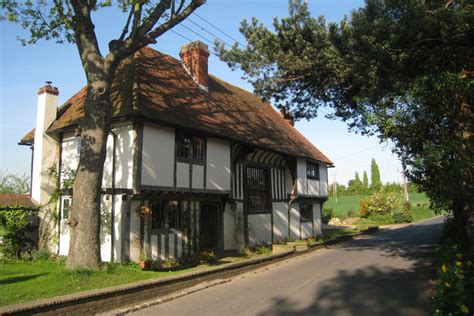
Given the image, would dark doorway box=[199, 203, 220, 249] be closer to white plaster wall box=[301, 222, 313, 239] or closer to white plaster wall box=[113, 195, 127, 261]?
white plaster wall box=[113, 195, 127, 261]

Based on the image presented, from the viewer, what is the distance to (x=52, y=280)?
362 inches

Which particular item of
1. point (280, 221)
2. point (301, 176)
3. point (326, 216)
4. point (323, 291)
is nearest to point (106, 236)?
point (323, 291)

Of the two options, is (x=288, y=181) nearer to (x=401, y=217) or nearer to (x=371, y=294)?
(x=371, y=294)

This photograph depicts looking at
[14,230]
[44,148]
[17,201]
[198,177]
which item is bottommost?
[14,230]

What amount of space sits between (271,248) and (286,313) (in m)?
10.2

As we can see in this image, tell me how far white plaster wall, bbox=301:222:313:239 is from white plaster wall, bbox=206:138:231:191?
836 centimetres

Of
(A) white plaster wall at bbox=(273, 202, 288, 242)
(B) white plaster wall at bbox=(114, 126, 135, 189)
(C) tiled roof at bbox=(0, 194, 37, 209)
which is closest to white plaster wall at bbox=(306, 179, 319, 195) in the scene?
(A) white plaster wall at bbox=(273, 202, 288, 242)

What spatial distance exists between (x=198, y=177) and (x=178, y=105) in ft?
9.23

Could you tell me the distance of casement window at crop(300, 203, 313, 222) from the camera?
75.4 ft

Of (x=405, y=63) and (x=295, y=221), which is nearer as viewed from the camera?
(x=405, y=63)

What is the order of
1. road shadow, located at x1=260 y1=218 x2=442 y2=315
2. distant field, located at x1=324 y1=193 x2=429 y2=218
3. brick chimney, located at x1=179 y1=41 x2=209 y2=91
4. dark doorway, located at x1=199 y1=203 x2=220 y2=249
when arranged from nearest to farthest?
road shadow, located at x1=260 y1=218 x2=442 y2=315 → dark doorway, located at x1=199 y1=203 x2=220 y2=249 → brick chimney, located at x1=179 y1=41 x2=209 y2=91 → distant field, located at x1=324 y1=193 x2=429 y2=218

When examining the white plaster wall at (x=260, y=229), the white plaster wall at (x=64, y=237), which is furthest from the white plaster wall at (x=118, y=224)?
the white plaster wall at (x=260, y=229)

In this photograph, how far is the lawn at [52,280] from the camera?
8109 millimetres

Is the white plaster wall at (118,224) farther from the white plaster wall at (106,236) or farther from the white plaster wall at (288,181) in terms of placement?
the white plaster wall at (288,181)
